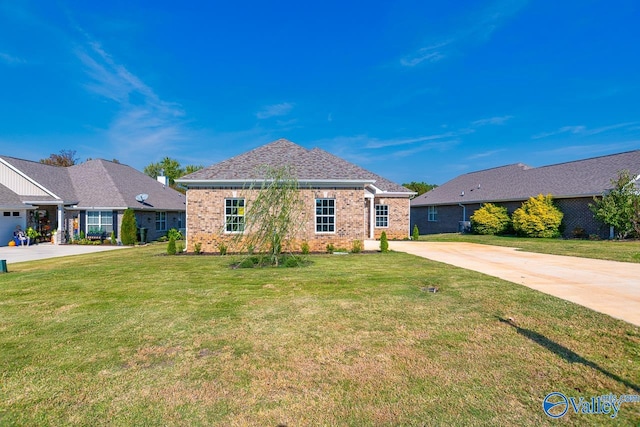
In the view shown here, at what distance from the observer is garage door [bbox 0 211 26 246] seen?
2003 centimetres

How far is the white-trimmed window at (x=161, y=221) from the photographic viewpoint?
79.6 ft

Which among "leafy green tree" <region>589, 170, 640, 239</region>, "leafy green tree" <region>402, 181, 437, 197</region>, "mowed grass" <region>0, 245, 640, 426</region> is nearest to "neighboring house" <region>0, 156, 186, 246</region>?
→ "mowed grass" <region>0, 245, 640, 426</region>

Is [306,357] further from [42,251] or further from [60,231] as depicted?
[60,231]

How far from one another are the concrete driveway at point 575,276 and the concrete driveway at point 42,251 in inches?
715

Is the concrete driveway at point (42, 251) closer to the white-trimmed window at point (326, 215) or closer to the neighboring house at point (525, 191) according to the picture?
the white-trimmed window at point (326, 215)

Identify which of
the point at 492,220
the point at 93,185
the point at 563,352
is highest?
the point at 93,185

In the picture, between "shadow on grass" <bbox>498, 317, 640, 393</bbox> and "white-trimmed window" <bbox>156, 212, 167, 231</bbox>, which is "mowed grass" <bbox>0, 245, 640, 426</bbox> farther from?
"white-trimmed window" <bbox>156, 212, 167, 231</bbox>

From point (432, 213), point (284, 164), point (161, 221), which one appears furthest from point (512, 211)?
point (161, 221)

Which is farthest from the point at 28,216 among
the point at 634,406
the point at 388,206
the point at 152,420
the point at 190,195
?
the point at 634,406

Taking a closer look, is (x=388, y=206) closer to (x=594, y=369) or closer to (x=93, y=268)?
(x=93, y=268)

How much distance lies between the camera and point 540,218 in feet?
69.3

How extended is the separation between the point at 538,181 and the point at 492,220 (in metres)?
5.22

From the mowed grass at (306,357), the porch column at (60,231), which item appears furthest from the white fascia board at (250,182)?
the porch column at (60,231)

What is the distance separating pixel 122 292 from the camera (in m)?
7.23
